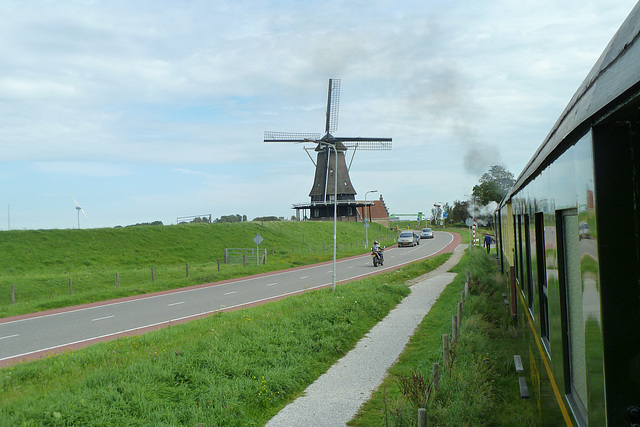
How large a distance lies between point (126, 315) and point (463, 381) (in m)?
14.3

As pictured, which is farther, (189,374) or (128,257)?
(128,257)

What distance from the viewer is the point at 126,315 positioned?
18094 mm

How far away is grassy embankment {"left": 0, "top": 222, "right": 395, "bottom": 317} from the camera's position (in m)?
24.7

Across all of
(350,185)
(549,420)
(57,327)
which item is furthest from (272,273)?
(350,185)

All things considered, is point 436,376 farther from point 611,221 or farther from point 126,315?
point 126,315

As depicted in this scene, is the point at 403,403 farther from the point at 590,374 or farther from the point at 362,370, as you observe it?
the point at 590,374

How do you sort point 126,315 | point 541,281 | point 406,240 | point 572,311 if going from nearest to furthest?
point 572,311 < point 541,281 < point 126,315 < point 406,240

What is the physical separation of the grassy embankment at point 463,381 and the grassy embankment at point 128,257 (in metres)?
16.5

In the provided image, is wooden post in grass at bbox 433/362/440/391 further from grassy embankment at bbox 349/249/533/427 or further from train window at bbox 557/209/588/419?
train window at bbox 557/209/588/419

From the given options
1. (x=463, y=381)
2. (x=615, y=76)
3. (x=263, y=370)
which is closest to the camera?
(x=615, y=76)

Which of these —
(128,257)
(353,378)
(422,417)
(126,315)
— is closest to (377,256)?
(126,315)

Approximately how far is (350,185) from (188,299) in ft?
161

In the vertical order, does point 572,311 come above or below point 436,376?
above

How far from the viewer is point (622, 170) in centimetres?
169
